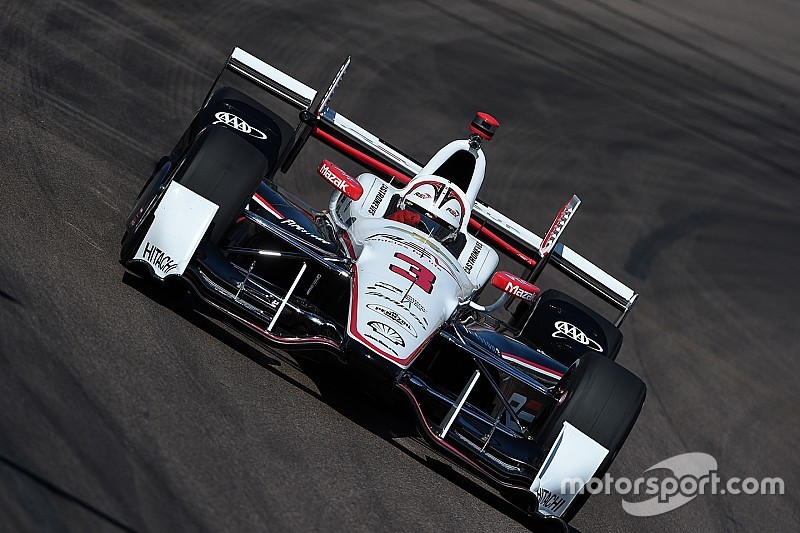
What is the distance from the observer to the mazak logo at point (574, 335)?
10.1m

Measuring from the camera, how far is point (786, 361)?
42.4ft

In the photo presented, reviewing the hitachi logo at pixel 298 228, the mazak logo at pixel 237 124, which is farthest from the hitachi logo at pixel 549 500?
the mazak logo at pixel 237 124

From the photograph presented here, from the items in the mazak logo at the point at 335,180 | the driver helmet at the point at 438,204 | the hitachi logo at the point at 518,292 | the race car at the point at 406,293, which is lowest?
the race car at the point at 406,293

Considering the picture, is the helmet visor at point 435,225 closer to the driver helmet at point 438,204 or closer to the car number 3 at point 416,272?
the driver helmet at point 438,204

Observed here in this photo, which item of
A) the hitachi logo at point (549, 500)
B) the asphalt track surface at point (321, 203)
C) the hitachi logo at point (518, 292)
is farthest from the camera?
the hitachi logo at point (518, 292)

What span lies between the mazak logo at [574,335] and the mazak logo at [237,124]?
10.4 feet

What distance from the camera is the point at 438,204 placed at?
400 inches

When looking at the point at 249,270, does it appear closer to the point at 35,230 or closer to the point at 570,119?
the point at 35,230

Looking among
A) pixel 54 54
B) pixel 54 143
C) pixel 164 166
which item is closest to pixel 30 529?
pixel 164 166

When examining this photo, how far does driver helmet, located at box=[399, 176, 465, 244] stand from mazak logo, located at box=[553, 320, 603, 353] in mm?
1266

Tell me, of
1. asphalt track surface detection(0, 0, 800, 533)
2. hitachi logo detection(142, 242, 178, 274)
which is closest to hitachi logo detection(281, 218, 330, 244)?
asphalt track surface detection(0, 0, 800, 533)

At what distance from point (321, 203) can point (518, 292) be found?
347cm

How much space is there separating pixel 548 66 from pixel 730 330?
6216 millimetres

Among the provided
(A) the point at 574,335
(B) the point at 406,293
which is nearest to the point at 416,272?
(B) the point at 406,293
